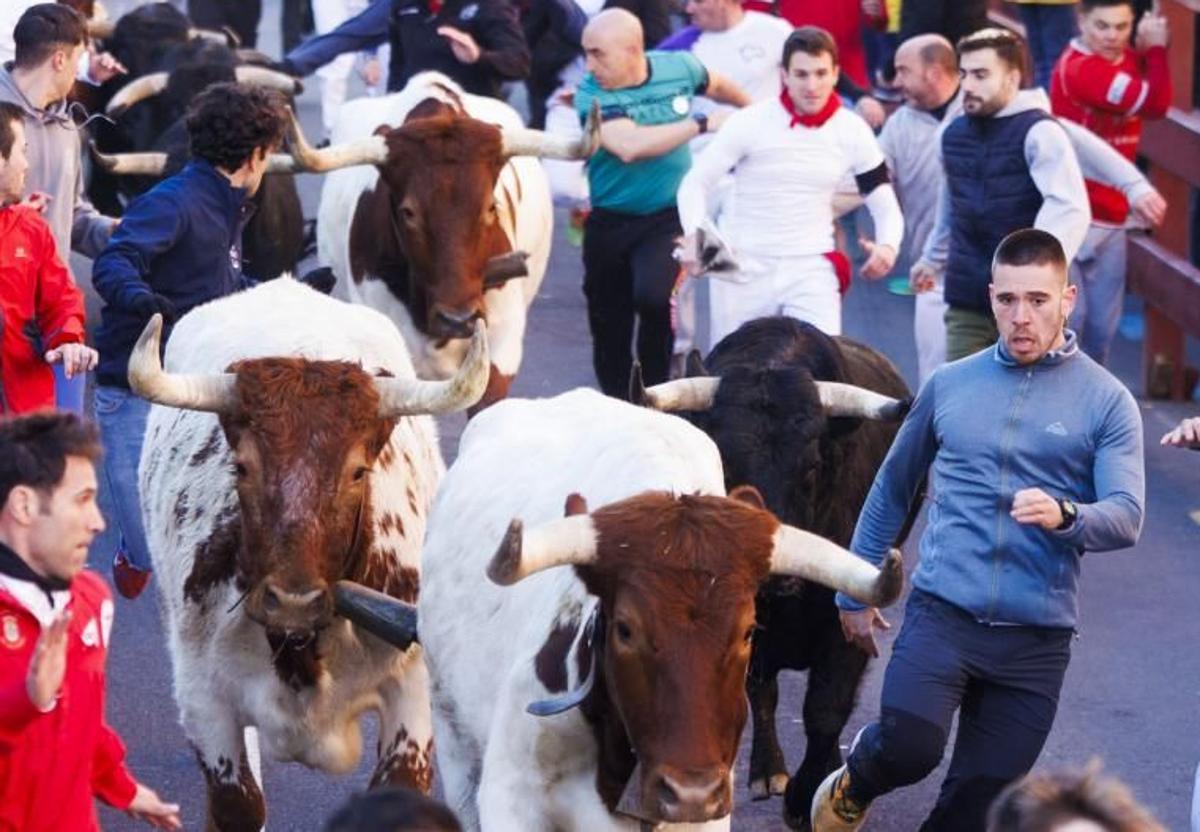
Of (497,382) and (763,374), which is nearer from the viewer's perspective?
(763,374)

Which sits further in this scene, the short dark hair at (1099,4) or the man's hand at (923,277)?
the short dark hair at (1099,4)

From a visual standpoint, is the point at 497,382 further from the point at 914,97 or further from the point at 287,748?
the point at 287,748

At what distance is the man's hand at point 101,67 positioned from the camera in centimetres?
1315

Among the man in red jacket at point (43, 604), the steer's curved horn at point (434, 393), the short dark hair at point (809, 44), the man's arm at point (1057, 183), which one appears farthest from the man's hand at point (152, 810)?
the short dark hair at point (809, 44)

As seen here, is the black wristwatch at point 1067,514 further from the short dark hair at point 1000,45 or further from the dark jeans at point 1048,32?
the dark jeans at point 1048,32

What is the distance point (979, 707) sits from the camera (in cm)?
657

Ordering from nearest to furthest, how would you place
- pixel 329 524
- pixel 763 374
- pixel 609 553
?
1. pixel 609 553
2. pixel 329 524
3. pixel 763 374

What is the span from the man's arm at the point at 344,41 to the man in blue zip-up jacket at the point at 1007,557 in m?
7.89

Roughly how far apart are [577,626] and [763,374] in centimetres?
226

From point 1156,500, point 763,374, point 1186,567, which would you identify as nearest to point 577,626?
point 763,374

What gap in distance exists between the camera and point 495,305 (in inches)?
447

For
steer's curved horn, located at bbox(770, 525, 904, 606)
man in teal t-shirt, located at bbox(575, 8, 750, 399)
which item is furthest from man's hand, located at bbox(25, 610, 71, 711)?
man in teal t-shirt, located at bbox(575, 8, 750, 399)

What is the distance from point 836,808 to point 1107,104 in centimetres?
661

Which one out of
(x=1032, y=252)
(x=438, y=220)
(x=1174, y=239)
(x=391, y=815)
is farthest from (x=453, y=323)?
(x=391, y=815)
